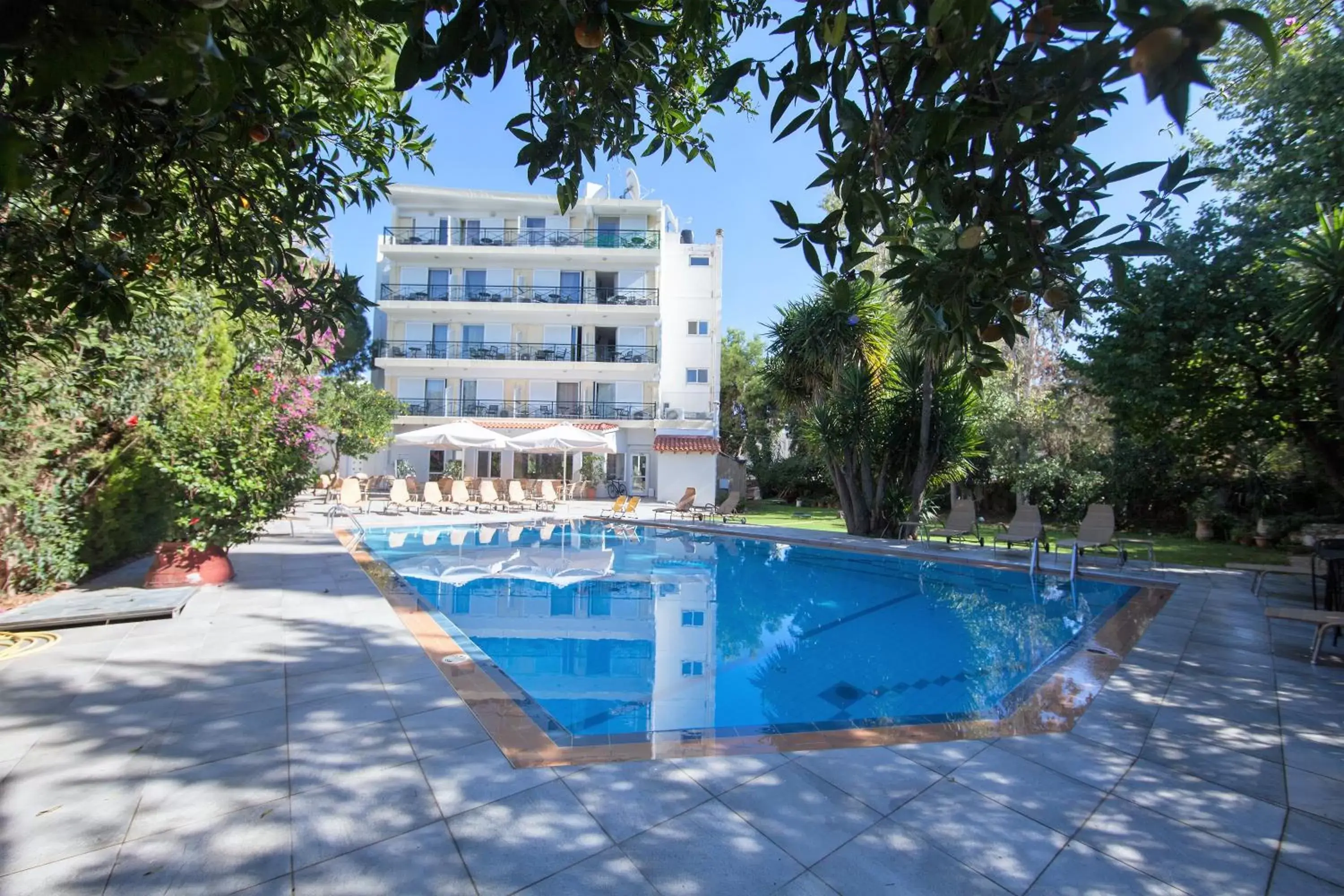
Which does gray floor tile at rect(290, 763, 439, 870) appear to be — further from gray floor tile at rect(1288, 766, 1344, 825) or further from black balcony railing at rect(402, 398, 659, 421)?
black balcony railing at rect(402, 398, 659, 421)

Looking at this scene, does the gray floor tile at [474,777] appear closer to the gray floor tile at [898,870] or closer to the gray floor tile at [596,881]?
the gray floor tile at [596,881]

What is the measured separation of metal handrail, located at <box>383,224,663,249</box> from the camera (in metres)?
33.1

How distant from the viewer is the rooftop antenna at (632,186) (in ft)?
113

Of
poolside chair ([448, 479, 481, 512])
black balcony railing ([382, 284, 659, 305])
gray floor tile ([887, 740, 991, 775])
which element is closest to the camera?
gray floor tile ([887, 740, 991, 775])

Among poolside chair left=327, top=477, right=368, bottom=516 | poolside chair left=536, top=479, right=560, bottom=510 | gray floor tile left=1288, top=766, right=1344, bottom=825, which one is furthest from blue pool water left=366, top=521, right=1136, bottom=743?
poolside chair left=536, top=479, right=560, bottom=510

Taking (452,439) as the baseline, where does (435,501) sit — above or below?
below

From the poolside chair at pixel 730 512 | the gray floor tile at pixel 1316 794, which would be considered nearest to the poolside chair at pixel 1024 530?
the poolside chair at pixel 730 512

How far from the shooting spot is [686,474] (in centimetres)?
3045

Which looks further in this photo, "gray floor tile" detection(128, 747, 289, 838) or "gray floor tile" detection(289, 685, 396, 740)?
"gray floor tile" detection(289, 685, 396, 740)

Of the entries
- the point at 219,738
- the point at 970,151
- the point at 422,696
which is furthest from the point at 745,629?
the point at 970,151

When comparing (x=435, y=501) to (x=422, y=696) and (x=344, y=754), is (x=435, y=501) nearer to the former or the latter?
(x=422, y=696)

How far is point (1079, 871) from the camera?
9.16ft

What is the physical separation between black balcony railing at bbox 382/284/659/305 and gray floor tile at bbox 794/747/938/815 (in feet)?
99.6

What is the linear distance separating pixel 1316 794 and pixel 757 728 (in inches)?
123
